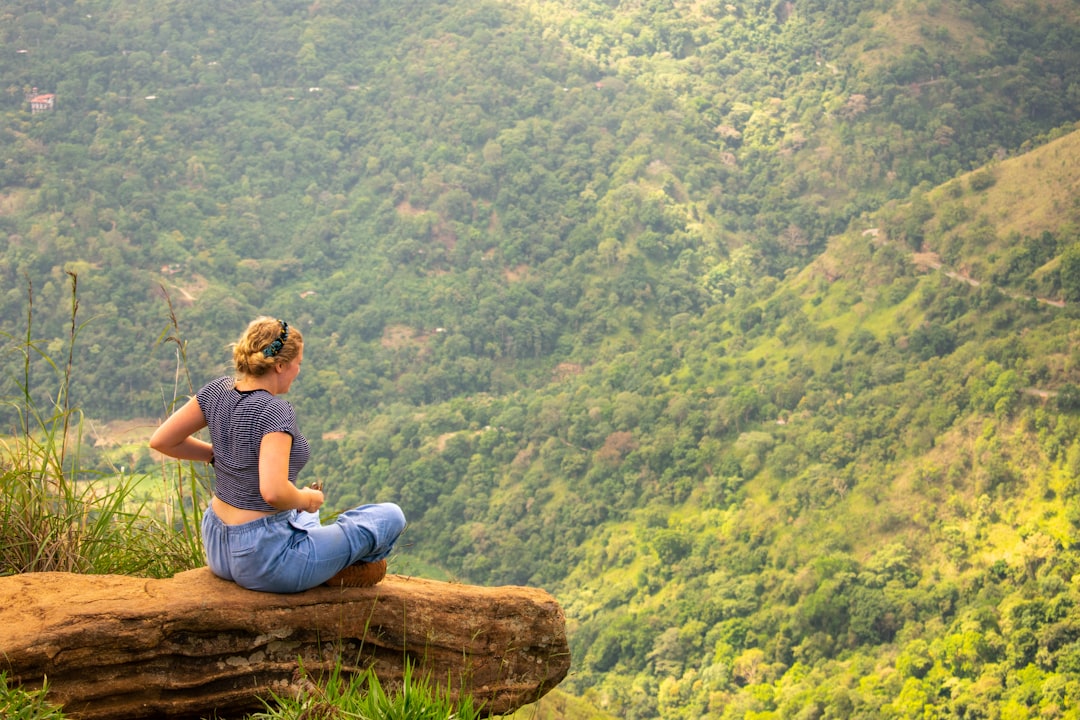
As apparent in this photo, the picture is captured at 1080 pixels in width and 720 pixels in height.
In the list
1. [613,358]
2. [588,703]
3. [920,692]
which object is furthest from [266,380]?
[613,358]

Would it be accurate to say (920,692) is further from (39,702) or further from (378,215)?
(378,215)

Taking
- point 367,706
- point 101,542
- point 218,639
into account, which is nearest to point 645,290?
point 101,542

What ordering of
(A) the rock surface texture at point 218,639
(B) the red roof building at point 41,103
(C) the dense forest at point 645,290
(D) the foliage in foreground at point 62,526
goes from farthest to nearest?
(B) the red roof building at point 41,103
(C) the dense forest at point 645,290
(D) the foliage in foreground at point 62,526
(A) the rock surface texture at point 218,639

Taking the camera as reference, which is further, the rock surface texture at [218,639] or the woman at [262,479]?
the woman at [262,479]

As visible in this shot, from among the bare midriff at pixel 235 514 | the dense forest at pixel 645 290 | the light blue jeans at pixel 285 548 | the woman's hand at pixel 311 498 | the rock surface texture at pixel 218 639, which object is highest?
the woman's hand at pixel 311 498

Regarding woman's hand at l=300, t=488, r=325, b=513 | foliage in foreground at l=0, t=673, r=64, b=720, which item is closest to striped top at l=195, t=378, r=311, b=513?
woman's hand at l=300, t=488, r=325, b=513

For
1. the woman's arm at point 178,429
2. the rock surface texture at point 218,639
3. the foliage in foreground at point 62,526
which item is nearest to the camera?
the rock surface texture at point 218,639

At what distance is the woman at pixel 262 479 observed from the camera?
10.8ft

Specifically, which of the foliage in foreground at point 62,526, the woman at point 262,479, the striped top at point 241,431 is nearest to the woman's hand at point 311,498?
the woman at point 262,479

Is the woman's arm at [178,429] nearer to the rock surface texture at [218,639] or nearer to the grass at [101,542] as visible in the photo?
the grass at [101,542]

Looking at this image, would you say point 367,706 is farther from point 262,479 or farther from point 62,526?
point 62,526

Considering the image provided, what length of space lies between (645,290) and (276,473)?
48.8m

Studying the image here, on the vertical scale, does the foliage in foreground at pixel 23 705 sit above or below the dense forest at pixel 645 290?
above

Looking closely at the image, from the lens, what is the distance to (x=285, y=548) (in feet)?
11.0
